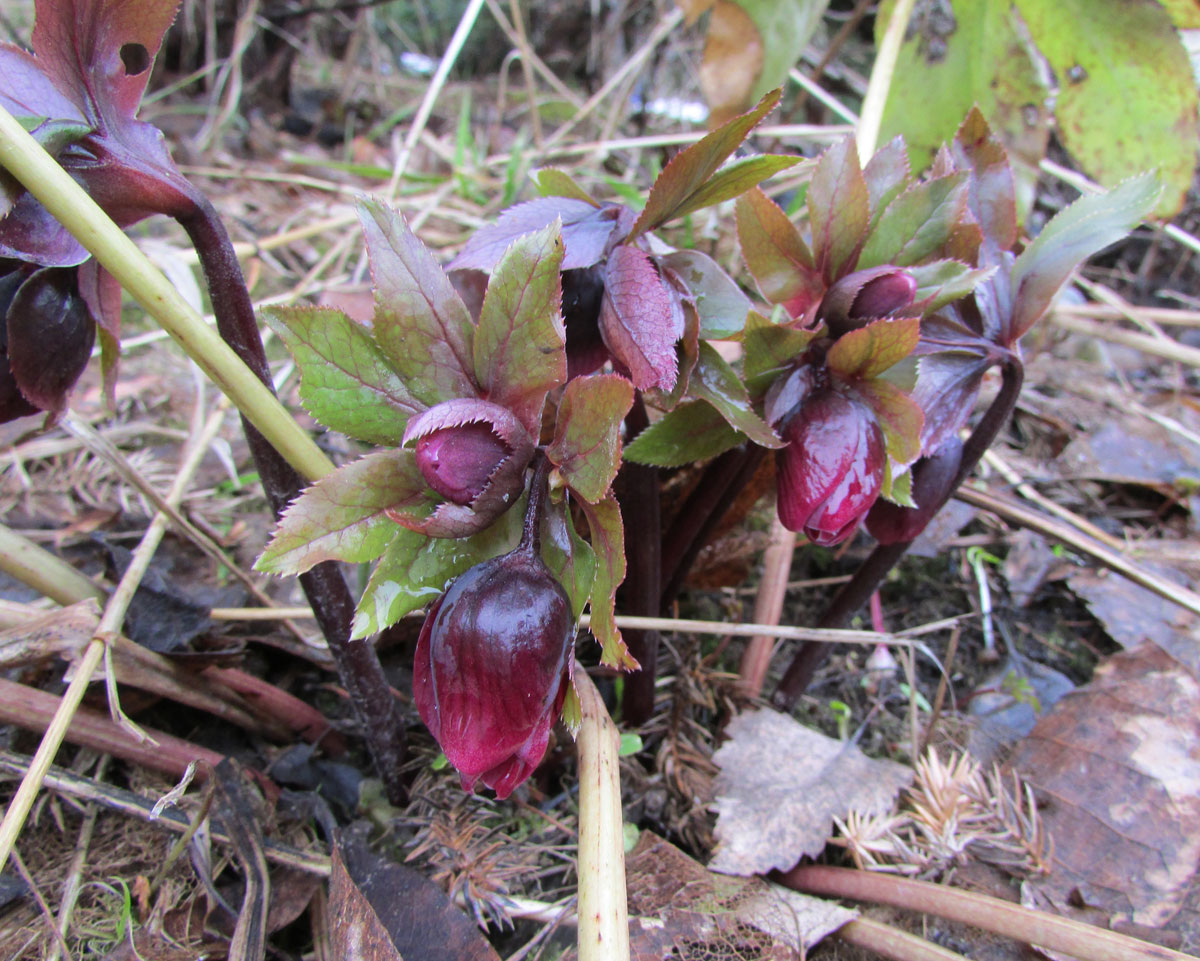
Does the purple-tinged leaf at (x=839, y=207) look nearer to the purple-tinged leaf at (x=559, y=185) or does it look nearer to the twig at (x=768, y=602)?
the purple-tinged leaf at (x=559, y=185)

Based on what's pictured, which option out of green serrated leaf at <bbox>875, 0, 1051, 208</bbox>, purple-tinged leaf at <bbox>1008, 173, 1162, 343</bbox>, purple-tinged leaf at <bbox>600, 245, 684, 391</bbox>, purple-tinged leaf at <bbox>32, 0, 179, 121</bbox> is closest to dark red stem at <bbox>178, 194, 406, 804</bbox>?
purple-tinged leaf at <bbox>32, 0, 179, 121</bbox>

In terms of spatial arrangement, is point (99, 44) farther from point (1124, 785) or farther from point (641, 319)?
point (1124, 785)

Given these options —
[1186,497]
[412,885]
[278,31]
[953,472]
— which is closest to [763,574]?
[953,472]

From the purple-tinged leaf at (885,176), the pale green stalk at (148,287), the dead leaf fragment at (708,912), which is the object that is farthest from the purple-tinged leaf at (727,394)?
the dead leaf fragment at (708,912)

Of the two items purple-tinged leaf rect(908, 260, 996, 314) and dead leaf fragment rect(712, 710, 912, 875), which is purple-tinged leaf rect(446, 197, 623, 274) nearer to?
purple-tinged leaf rect(908, 260, 996, 314)

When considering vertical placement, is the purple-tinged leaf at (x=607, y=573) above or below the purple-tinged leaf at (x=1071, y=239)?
below

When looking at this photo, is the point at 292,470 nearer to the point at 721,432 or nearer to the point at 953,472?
the point at 721,432

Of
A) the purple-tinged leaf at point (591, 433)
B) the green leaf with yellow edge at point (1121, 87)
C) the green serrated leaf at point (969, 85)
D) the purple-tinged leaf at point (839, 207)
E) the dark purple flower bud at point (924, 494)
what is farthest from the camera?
the green serrated leaf at point (969, 85)
